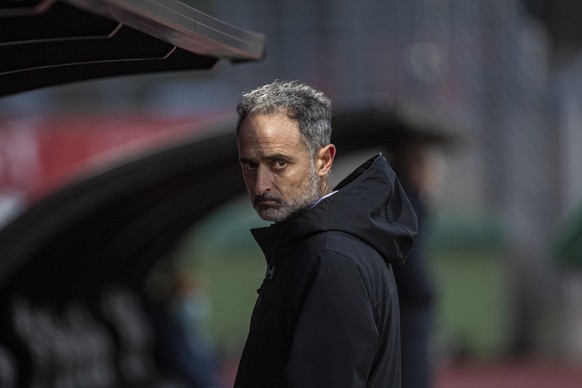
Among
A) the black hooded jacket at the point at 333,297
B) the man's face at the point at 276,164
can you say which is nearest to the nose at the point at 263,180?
the man's face at the point at 276,164

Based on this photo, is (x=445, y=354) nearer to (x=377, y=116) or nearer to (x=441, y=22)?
(x=441, y=22)

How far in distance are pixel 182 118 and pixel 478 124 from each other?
6.64 metres

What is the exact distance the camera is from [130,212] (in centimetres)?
1023

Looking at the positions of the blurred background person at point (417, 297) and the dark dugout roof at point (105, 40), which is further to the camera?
the blurred background person at point (417, 297)

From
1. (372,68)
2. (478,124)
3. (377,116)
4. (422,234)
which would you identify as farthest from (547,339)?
(422,234)

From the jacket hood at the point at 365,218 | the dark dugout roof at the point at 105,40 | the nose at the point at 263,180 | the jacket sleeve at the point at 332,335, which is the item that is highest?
the dark dugout roof at the point at 105,40

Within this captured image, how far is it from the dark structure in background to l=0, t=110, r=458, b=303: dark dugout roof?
1 cm

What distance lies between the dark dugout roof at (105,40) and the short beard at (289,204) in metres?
0.46

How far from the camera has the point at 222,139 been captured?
8.04 meters

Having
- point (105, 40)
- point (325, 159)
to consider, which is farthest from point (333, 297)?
point (105, 40)

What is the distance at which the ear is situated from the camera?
3.21m

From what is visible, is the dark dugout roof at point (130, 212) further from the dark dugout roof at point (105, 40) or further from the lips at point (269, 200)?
the lips at point (269, 200)

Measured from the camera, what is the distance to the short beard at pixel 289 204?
316 cm

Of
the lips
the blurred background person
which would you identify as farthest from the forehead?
the blurred background person
